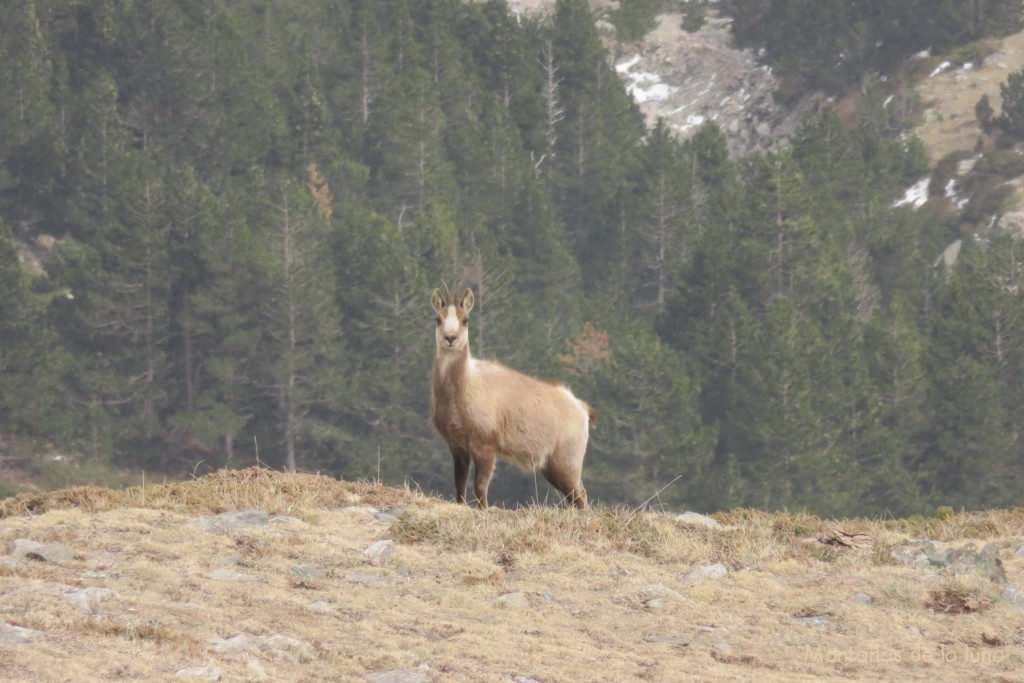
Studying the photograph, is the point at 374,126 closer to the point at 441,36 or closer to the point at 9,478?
the point at 441,36

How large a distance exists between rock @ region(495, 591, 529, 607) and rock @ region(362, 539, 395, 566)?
3.49 ft

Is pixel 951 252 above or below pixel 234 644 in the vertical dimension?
below

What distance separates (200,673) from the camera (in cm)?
798

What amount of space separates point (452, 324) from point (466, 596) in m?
4.11

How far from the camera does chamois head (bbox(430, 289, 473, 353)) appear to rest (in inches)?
548

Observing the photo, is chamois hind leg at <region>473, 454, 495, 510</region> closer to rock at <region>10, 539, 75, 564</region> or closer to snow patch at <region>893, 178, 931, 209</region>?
rock at <region>10, 539, 75, 564</region>

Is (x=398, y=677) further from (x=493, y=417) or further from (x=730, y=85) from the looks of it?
(x=730, y=85)

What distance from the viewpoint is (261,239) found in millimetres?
66625

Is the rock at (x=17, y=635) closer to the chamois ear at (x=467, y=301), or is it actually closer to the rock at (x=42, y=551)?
the rock at (x=42, y=551)

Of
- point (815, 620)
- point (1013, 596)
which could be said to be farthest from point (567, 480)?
point (1013, 596)

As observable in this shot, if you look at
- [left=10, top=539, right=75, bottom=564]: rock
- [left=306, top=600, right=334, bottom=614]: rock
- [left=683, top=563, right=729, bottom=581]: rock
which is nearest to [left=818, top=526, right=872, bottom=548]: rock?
[left=683, top=563, right=729, bottom=581]: rock

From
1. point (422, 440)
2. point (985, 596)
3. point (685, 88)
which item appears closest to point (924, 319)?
point (422, 440)

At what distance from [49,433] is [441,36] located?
36.9 m

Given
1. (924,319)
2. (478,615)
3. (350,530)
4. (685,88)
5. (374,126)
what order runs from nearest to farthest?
(478,615) < (350,530) < (924,319) < (374,126) < (685,88)
